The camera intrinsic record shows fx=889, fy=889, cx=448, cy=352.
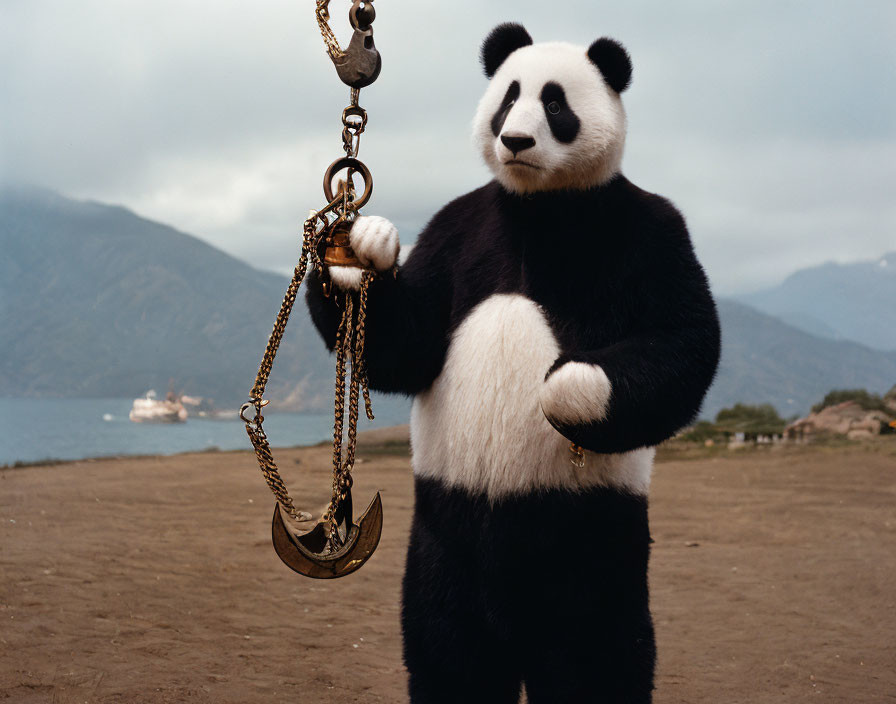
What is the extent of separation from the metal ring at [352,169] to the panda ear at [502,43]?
0.45 m

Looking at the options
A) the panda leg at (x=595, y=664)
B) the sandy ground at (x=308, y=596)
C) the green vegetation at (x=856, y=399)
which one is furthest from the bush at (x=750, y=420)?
the panda leg at (x=595, y=664)

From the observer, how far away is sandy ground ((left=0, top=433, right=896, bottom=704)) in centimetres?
348

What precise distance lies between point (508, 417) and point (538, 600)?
1.41 ft

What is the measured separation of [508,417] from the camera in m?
1.98

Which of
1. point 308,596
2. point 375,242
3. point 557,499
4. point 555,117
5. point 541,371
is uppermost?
point 555,117

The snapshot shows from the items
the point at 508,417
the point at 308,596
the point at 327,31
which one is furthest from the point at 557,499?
the point at 308,596

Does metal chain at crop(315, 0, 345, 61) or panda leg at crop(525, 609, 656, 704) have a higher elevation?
metal chain at crop(315, 0, 345, 61)

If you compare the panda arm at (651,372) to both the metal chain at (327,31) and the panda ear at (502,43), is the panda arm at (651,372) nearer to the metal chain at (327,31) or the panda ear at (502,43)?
the panda ear at (502,43)

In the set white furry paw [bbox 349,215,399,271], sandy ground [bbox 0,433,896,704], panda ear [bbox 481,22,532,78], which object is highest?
panda ear [bbox 481,22,532,78]

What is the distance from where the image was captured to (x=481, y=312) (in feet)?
6.80

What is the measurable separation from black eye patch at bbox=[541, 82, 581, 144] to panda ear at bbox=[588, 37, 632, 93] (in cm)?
14

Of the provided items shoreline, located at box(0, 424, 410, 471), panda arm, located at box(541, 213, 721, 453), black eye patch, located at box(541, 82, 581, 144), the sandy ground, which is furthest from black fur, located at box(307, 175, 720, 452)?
shoreline, located at box(0, 424, 410, 471)

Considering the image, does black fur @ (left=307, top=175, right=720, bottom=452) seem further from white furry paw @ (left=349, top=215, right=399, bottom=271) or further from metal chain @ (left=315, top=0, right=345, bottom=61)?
metal chain @ (left=315, top=0, right=345, bottom=61)

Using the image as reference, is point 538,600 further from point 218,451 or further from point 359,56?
point 218,451
